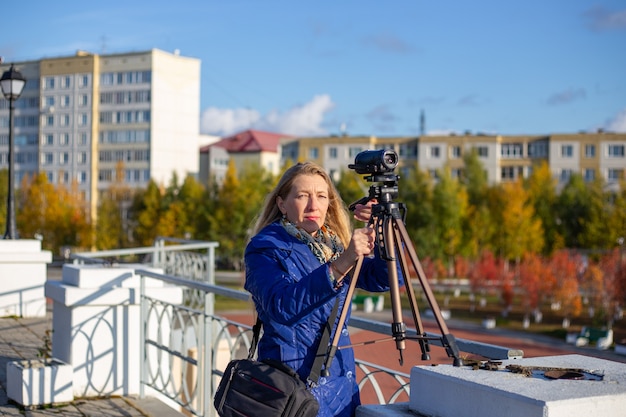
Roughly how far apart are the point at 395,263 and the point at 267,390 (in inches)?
23.1

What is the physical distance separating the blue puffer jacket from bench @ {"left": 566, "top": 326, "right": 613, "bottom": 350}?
106 feet

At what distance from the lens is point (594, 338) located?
33656mm

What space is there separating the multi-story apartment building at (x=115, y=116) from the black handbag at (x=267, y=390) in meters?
80.5

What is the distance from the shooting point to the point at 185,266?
14656 millimetres

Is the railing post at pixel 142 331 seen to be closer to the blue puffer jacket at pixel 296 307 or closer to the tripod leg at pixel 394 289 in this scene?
the blue puffer jacket at pixel 296 307

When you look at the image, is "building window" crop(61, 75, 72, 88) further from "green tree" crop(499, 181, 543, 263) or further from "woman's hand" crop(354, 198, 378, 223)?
"woman's hand" crop(354, 198, 378, 223)

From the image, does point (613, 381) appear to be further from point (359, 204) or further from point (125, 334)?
point (125, 334)

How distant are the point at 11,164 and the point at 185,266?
341 cm

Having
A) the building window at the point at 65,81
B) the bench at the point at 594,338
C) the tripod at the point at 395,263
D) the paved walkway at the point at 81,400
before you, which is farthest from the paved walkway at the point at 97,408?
the building window at the point at 65,81

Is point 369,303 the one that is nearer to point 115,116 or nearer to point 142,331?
point 142,331

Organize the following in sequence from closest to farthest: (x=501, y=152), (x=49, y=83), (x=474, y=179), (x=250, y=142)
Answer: (x=474, y=179) → (x=501, y=152) → (x=49, y=83) → (x=250, y=142)

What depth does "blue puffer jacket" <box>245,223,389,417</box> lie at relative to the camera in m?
2.67

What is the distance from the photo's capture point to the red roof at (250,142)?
91.6 m

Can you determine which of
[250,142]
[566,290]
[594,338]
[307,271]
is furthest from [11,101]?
[250,142]
